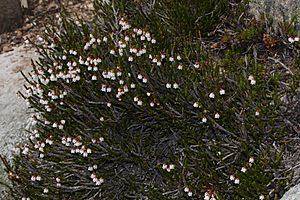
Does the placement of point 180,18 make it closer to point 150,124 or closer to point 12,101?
point 150,124

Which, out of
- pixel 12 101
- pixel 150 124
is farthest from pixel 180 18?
pixel 12 101

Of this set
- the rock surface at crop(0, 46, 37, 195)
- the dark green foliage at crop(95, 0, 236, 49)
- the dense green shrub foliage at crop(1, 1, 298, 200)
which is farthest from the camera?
the rock surface at crop(0, 46, 37, 195)

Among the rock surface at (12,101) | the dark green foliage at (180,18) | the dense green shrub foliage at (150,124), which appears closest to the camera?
the dense green shrub foliage at (150,124)

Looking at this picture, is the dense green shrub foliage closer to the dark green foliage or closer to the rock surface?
the dark green foliage

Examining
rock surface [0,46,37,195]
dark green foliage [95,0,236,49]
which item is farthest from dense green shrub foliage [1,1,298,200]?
rock surface [0,46,37,195]

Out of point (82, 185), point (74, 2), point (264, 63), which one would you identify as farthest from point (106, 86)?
point (74, 2)

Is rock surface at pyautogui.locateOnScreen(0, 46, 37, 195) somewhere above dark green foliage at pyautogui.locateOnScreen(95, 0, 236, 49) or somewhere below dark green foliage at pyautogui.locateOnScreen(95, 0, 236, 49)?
below

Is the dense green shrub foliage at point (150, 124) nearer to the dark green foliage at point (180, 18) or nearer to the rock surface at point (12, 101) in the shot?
the dark green foliage at point (180, 18)

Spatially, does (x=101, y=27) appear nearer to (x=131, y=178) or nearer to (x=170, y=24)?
(x=170, y=24)

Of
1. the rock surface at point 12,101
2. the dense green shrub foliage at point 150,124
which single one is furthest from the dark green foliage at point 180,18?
the rock surface at point 12,101
